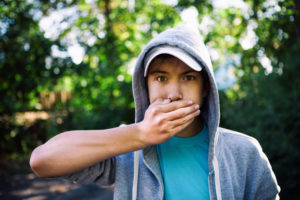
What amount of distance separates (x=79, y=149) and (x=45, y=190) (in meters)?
4.63

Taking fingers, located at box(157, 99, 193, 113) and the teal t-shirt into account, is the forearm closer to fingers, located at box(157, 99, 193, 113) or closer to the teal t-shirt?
fingers, located at box(157, 99, 193, 113)

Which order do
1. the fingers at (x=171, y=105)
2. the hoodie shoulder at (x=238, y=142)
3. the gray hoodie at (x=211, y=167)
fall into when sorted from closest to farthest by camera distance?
the fingers at (x=171, y=105) → the gray hoodie at (x=211, y=167) → the hoodie shoulder at (x=238, y=142)

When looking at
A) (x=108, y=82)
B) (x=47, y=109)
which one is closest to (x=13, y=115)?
(x=47, y=109)

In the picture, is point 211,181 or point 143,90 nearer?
point 211,181

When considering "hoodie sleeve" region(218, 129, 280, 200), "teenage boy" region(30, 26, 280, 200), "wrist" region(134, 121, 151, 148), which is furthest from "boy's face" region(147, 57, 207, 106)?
"hoodie sleeve" region(218, 129, 280, 200)

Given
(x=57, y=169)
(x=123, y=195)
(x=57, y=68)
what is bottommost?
(x=123, y=195)

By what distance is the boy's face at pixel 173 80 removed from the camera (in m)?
1.72

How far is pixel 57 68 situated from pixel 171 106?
6759mm

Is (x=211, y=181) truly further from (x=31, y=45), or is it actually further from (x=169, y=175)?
(x=31, y=45)

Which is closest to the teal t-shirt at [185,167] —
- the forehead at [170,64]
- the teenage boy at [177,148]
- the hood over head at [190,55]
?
the teenage boy at [177,148]

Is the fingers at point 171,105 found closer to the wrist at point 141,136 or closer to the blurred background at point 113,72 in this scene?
the wrist at point 141,136

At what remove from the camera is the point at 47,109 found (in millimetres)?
8984

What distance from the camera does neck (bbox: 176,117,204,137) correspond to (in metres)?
1.92

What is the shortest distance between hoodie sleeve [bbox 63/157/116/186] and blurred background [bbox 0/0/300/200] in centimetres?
319
